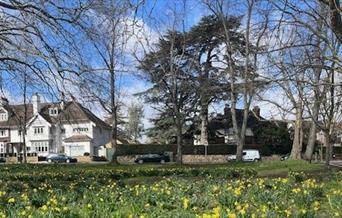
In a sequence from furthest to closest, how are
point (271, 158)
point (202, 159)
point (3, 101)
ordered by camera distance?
1. point (271, 158)
2. point (202, 159)
3. point (3, 101)

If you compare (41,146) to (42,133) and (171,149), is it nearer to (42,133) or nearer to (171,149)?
(42,133)

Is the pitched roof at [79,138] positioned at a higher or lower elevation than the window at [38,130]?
lower

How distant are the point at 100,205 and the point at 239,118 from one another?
66575mm

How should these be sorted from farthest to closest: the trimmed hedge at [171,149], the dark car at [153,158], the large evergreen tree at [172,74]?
the trimmed hedge at [171,149] → the dark car at [153,158] → the large evergreen tree at [172,74]

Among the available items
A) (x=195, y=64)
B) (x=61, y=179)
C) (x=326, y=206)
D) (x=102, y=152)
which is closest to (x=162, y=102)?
(x=195, y=64)

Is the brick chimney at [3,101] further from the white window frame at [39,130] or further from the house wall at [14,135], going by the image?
the house wall at [14,135]

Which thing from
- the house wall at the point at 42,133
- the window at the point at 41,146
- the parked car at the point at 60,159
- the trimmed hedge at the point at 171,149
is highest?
the house wall at the point at 42,133

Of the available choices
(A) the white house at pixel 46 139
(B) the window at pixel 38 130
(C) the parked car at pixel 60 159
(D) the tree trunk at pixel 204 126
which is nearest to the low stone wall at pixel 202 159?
(D) the tree trunk at pixel 204 126

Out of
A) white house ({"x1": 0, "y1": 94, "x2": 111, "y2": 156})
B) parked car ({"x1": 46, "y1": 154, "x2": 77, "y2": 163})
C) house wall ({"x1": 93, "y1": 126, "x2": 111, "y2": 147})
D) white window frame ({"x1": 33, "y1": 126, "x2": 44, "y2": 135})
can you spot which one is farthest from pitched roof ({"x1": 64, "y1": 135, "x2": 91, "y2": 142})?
parked car ({"x1": 46, "y1": 154, "x2": 77, "y2": 163})

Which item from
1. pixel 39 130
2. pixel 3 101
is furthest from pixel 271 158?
pixel 3 101

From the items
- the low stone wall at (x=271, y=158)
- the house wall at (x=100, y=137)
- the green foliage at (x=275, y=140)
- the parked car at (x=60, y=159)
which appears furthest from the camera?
the house wall at (x=100, y=137)

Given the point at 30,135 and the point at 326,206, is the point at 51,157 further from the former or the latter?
the point at 326,206

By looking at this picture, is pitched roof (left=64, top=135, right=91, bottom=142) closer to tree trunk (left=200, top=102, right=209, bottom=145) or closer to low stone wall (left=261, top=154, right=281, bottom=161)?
tree trunk (left=200, top=102, right=209, bottom=145)

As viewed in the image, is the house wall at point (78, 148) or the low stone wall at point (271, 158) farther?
the house wall at point (78, 148)
